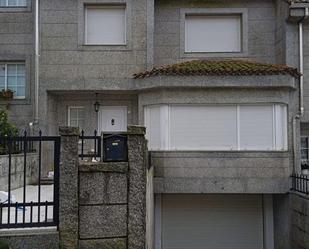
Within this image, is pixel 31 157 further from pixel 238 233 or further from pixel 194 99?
pixel 238 233

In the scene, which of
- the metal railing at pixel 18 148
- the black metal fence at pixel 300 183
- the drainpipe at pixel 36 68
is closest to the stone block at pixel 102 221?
the metal railing at pixel 18 148

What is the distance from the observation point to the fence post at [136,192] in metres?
5.56

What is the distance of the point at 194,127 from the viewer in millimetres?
10852

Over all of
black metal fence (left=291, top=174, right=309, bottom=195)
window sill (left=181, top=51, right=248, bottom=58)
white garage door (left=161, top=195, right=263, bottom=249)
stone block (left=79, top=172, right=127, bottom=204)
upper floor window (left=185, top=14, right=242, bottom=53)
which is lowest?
white garage door (left=161, top=195, right=263, bottom=249)

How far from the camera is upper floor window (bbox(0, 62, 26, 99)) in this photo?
1301 centimetres

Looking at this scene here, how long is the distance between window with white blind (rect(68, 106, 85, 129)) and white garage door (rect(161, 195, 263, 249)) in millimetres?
4532

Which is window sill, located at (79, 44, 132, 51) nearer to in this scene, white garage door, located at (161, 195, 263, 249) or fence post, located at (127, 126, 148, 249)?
white garage door, located at (161, 195, 263, 249)

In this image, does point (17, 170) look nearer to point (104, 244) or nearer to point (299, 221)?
point (104, 244)

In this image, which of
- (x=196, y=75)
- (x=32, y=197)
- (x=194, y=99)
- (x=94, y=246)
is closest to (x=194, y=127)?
(x=194, y=99)

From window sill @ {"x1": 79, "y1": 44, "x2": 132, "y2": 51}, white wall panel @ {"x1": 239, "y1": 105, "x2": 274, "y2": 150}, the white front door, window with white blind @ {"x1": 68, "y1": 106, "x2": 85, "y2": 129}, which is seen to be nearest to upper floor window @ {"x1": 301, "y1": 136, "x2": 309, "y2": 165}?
white wall panel @ {"x1": 239, "y1": 105, "x2": 274, "y2": 150}

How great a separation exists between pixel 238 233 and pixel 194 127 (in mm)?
4197

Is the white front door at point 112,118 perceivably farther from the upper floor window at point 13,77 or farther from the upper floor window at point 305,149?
the upper floor window at point 305,149

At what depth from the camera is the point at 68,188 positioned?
17.8 ft

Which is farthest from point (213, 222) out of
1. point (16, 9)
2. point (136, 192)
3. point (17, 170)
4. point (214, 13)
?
point (16, 9)
